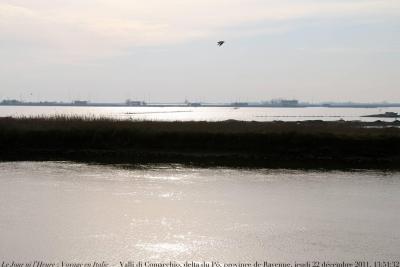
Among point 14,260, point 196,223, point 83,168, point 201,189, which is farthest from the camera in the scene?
point 83,168

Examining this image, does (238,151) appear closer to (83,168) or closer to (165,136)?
(165,136)

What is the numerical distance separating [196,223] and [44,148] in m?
18.5

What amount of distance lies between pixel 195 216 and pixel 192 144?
16072mm

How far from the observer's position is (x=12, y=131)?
1180 inches

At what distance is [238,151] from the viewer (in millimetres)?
28688

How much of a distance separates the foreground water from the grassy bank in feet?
20.4

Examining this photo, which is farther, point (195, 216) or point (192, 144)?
point (192, 144)

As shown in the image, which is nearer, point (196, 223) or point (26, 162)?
point (196, 223)

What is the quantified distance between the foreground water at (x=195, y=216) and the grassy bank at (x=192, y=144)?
20.4ft

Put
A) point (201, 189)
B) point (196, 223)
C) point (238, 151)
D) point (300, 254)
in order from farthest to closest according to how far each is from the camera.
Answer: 1. point (238, 151)
2. point (201, 189)
3. point (196, 223)
4. point (300, 254)

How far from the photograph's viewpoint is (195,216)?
44.0 feet

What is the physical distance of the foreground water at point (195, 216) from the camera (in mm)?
10500

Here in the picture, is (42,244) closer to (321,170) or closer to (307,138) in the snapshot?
(321,170)

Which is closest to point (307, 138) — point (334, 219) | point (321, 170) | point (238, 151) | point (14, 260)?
point (238, 151)
